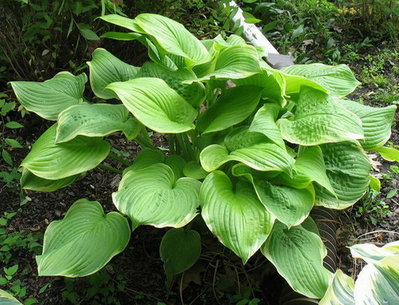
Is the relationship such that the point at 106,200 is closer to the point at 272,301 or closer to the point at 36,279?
the point at 36,279

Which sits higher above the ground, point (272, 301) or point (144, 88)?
point (144, 88)

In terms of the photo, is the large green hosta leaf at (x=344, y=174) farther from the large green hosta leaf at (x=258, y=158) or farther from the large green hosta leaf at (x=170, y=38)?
the large green hosta leaf at (x=170, y=38)

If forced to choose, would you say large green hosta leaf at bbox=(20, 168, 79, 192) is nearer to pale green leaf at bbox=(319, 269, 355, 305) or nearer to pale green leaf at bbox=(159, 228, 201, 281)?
pale green leaf at bbox=(159, 228, 201, 281)

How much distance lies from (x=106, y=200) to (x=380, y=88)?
6.34 feet

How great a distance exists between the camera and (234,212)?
1359 mm

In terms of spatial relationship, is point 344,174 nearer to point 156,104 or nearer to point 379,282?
point 379,282

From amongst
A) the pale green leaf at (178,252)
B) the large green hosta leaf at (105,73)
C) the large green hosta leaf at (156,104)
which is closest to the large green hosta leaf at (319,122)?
the large green hosta leaf at (156,104)

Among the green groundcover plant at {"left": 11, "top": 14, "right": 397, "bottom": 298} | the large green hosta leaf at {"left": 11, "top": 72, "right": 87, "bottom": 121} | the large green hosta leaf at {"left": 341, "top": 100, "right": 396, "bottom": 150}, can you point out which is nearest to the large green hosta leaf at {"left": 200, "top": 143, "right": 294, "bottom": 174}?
the green groundcover plant at {"left": 11, "top": 14, "right": 397, "bottom": 298}

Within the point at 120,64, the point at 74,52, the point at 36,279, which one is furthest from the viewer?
the point at 74,52

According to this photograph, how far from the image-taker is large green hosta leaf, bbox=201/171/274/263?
4.27 feet

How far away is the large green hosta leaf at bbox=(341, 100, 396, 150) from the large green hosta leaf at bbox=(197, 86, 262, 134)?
0.46 metres

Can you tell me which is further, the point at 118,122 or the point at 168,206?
the point at 118,122

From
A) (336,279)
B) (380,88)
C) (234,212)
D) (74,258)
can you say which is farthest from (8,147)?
(380,88)

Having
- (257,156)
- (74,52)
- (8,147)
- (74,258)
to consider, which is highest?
(257,156)
